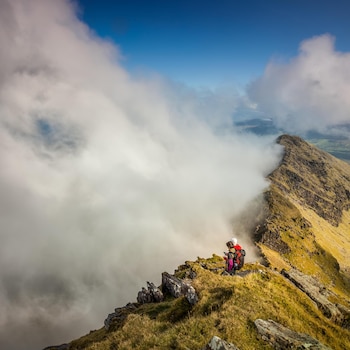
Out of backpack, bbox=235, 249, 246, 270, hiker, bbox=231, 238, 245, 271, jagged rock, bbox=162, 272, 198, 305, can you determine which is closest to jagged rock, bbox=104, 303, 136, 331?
jagged rock, bbox=162, 272, 198, 305

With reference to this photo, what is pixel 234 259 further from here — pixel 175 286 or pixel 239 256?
pixel 175 286

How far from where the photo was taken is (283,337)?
2209 centimetres

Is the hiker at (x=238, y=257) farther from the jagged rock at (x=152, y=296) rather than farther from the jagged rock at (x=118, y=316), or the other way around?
the jagged rock at (x=118, y=316)

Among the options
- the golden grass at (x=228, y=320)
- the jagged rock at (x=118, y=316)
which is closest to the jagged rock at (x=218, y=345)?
the golden grass at (x=228, y=320)

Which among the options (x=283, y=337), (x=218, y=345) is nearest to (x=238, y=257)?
(x=283, y=337)

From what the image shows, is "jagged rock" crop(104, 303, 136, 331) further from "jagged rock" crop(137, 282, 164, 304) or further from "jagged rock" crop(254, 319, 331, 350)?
"jagged rock" crop(254, 319, 331, 350)

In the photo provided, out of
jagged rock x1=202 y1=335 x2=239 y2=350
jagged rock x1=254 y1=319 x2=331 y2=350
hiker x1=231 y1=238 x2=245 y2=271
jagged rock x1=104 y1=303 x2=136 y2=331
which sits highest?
jagged rock x1=104 y1=303 x2=136 y2=331

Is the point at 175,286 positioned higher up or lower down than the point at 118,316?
lower down

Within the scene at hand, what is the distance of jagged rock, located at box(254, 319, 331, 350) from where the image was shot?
21.4 m

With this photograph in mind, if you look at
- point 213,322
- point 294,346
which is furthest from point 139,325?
point 294,346

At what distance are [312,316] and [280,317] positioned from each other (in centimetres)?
608

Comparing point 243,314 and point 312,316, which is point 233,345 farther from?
point 312,316

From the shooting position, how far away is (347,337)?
88.6 feet

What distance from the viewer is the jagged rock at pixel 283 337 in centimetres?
2142
